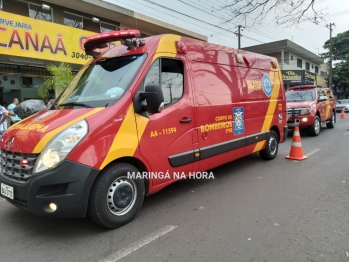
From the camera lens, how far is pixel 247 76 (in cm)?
557

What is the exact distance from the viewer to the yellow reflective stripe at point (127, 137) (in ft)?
10.1

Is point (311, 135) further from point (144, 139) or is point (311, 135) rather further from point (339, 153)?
point (144, 139)

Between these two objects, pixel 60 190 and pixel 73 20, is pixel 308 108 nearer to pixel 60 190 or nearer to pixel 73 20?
pixel 60 190

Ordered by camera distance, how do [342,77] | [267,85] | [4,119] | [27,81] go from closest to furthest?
1. [267,85]
2. [4,119]
3. [27,81]
4. [342,77]

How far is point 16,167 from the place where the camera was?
9.80ft

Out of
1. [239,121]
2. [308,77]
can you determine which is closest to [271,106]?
[239,121]

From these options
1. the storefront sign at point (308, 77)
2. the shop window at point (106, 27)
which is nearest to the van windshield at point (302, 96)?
the shop window at point (106, 27)

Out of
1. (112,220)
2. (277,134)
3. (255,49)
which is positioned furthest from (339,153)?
(255,49)

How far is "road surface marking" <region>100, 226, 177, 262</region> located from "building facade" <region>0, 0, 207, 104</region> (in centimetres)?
895

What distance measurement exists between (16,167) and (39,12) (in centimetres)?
1099

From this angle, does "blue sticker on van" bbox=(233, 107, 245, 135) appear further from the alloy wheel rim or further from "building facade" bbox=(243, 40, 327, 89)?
"building facade" bbox=(243, 40, 327, 89)

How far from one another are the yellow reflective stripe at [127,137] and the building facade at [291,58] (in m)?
27.5

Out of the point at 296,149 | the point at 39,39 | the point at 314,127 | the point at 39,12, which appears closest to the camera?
the point at 296,149

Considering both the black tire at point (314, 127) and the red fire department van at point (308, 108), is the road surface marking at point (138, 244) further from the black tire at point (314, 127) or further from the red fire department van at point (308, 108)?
the black tire at point (314, 127)
